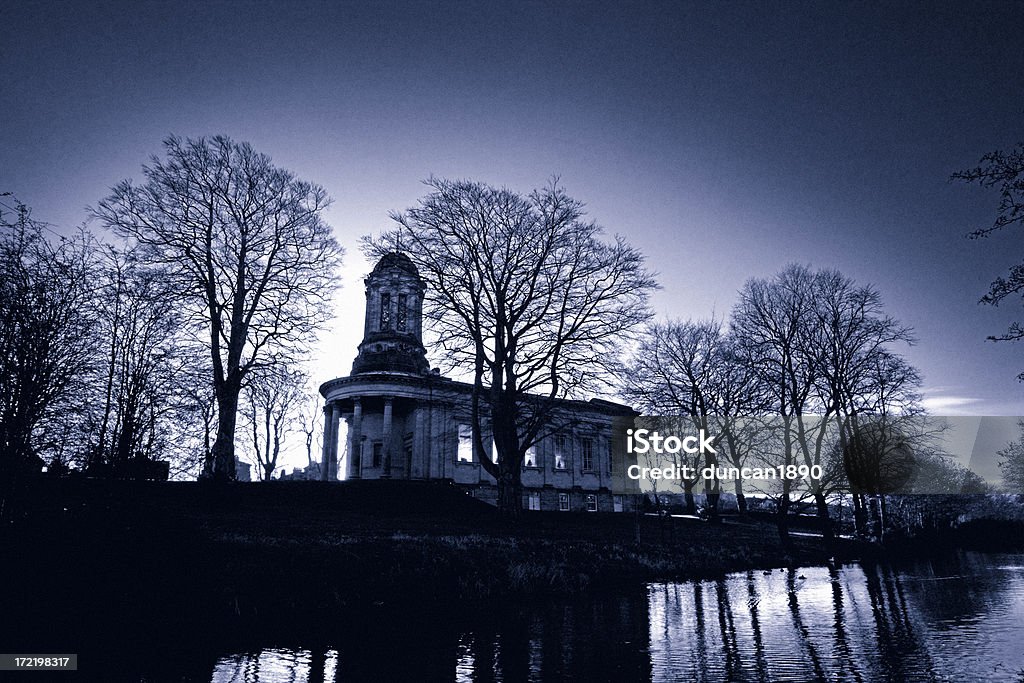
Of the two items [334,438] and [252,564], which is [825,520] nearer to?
[252,564]

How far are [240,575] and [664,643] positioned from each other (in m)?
6.77

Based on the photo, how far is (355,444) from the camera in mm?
45344

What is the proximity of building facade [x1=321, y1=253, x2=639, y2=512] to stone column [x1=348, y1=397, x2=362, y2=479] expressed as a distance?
8cm

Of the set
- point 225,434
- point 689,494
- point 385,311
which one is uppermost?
point 385,311

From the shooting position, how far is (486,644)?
779cm

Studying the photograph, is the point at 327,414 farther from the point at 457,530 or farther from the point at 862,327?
the point at 862,327

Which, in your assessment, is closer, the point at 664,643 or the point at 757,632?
the point at 664,643

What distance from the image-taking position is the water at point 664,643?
242 inches

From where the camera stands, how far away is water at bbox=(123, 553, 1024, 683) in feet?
20.1

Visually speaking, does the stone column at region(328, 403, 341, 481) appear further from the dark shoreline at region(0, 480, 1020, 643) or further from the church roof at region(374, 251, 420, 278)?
the church roof at region(374, 251, 420, 278)

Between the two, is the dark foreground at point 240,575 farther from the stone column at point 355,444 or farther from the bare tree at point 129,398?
the stone column at point 355,444

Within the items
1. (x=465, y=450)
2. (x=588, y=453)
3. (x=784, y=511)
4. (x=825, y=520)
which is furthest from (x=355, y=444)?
(x=825, y=520)

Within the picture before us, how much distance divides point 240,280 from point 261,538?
1643 centimetres

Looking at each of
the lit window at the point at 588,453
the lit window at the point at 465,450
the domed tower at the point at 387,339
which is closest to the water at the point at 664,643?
the lit window at the point at 465,450
